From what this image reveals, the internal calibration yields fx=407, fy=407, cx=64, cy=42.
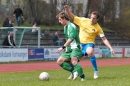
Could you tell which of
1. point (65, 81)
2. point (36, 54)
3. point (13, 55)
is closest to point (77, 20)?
point (65, 81)

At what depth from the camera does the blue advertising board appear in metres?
28.8

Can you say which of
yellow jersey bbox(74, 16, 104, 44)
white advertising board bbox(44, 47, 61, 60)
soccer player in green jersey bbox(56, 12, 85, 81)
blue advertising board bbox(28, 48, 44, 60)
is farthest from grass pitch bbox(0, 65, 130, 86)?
white advertising board bbox(44, 47, 61, 60)

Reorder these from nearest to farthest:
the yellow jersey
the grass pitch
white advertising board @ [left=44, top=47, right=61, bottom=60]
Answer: the grass pitch, the yellow jersey, white advertising board @ [left=44, top=47, right=61, bottom=60]

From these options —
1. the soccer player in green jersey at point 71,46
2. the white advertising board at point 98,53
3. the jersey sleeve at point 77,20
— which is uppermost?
the jersey sleeve at point 77,20

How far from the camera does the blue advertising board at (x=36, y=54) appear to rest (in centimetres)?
2881

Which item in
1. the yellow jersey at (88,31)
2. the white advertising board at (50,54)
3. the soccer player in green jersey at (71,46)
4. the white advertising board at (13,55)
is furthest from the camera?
the white advertising board at (50,54)

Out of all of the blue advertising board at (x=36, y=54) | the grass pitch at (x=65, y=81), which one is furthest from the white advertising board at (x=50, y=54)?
the grass pitch at (x=65, y=81)

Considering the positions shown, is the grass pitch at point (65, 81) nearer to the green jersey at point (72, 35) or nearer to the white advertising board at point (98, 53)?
the green jersey at point (72, 35)

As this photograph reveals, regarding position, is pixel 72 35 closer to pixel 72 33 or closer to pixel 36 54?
pixel 72 33

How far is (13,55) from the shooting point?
1092 inches

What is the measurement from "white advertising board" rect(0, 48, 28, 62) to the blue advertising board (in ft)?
1.32

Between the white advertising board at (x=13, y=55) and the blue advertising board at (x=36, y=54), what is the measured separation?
0.40 meters

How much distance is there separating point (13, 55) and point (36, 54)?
2.11m

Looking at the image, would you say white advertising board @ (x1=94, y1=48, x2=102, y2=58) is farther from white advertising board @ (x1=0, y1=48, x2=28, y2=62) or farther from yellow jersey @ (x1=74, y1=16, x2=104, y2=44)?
yellow jersey @ (x1=74, y1=16, x2=104, y2=44)
